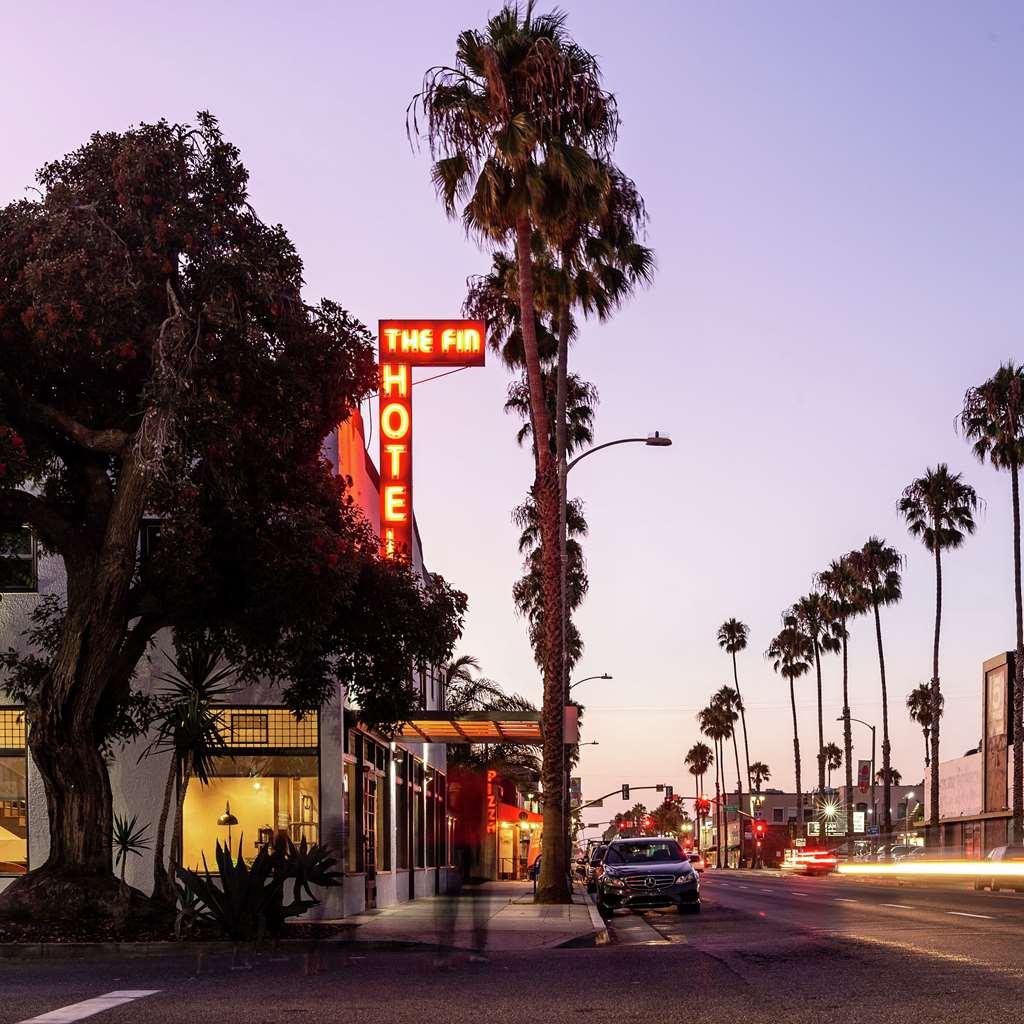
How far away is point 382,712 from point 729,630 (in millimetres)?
95973

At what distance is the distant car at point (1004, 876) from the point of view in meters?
35.3

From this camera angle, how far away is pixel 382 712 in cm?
2195

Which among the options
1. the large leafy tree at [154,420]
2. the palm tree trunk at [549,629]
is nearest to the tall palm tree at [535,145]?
the palm tree trunk at [549,629]

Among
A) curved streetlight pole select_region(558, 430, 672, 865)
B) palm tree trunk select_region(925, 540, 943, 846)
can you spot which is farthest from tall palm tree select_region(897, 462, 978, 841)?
curved streetlight pole select_region(558, 430, 672, 865)

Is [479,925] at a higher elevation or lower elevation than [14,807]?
lower

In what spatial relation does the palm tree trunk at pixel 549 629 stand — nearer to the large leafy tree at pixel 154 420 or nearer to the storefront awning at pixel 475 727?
the storefront awning at pixel 475 727

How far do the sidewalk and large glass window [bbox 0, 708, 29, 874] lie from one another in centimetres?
529

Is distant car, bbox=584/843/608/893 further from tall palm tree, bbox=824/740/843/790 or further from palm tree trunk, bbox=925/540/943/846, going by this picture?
tall palm tree, bbox=824/740/843/790

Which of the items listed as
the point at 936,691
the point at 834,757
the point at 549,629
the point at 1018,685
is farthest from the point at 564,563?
the point at 834,757

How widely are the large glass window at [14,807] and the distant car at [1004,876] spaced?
22.8 m

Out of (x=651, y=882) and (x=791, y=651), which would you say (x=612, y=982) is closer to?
(x=651, y=882)

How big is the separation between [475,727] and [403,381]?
23.5 ft

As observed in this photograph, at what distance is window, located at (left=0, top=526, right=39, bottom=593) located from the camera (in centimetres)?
2072

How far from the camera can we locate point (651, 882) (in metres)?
28.1
